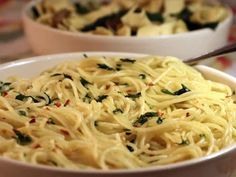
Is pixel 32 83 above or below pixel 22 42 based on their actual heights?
above

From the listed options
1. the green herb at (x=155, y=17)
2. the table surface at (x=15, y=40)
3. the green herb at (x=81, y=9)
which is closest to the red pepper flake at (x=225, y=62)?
the table surface at (x=15, y=40)

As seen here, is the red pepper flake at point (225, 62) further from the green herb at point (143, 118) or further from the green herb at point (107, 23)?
the green herb at point (143, 118)

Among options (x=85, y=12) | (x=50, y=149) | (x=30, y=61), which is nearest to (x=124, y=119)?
(x=50, y=149)

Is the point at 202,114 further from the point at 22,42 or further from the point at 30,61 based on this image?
the point at 22,42

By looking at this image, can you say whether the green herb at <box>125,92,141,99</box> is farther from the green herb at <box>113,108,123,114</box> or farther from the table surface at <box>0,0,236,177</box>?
the table surface at <box>0,0,236,177</box>

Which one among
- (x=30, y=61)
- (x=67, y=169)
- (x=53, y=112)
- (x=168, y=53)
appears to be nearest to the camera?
(x=67, y=169)

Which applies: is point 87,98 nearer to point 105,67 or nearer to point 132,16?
point 105,67
